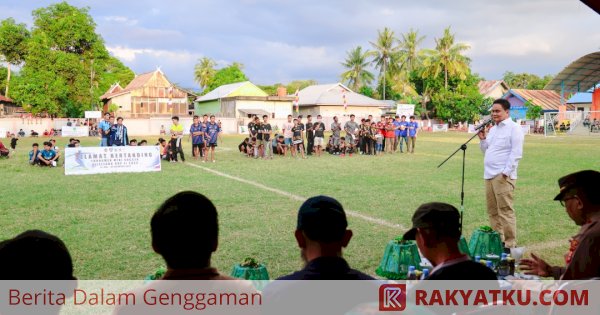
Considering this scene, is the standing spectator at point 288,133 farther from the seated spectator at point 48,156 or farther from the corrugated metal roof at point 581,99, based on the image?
the corrugated metal roof at point 581,99

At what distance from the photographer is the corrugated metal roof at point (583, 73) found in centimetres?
874

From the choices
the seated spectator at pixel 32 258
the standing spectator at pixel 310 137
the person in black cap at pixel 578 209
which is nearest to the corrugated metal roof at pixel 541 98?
the standing spectator at pixel 310 137

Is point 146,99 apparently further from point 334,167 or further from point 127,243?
point 127,243

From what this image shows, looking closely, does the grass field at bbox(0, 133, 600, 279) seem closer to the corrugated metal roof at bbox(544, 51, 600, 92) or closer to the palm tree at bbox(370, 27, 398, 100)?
the corrugated metal roof at bbox(544, 51, 600, 92)

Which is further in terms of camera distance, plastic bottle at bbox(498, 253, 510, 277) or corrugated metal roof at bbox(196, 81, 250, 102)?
corrugated metal roof at bbox(196, 81, 250, 102)

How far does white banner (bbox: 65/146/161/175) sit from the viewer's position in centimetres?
1510

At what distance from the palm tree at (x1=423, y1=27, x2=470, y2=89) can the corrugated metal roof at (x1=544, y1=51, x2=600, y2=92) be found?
167ft

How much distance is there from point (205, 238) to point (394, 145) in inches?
874

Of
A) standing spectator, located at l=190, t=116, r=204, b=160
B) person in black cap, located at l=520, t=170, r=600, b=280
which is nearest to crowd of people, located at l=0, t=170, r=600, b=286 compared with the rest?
person in black cap, located at l=520, t=170, r=600, b=280

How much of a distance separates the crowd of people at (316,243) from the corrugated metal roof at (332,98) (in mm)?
54412

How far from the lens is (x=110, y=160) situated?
15.6 metres

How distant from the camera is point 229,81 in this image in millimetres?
77062

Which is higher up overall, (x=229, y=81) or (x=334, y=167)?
(x=229, y=81)

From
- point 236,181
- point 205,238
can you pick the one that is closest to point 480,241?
point 205,238
